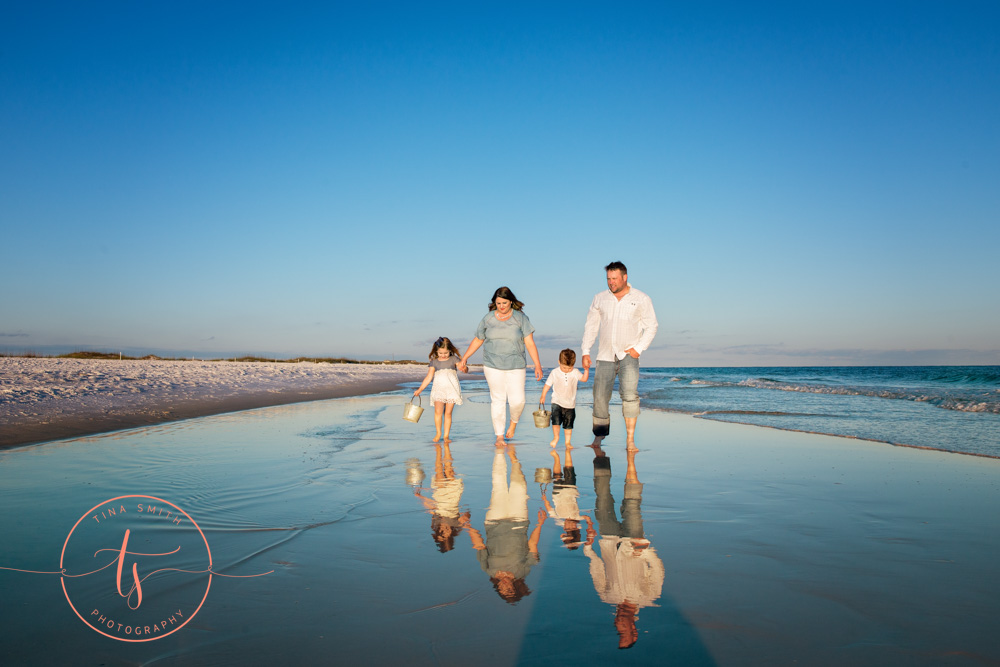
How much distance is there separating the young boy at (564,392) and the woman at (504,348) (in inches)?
13.9

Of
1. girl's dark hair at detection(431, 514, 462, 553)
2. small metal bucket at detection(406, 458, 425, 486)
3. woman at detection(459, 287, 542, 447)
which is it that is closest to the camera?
girl's dark hair at detection(431, 514, 462, 553)

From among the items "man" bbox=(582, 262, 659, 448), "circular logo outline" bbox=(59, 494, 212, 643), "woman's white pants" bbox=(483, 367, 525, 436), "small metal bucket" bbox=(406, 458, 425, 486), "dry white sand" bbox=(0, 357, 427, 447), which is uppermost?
"man" bbox=(582, 262, 659, 448)

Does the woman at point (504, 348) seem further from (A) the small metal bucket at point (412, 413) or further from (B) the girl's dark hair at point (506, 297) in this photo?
(A) the small metal bucket at point (412, 413)

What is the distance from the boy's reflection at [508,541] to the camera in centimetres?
300

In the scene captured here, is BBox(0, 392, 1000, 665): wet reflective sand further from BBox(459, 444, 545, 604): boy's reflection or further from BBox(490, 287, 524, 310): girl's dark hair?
BBox(490, 287, 524, 310): girl's dark hair

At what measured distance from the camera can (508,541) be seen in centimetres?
371

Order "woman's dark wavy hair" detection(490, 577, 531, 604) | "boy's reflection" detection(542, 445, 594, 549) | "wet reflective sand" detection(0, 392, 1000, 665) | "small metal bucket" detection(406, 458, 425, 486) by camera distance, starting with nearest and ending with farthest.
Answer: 1. "wet reflective sand" detection(0, 392, 1000, 665)
2. "woman's dark wavy hair" detection(490, 577, 531, 604)
3. "boy's reflection" detection(542, 445, 594, 549)
4. "small metal bucket" detection(406, 458, 425, 486)

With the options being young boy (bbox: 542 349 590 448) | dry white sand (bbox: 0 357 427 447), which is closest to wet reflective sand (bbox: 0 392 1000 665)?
young boy (bbox: 542 349 590 448)

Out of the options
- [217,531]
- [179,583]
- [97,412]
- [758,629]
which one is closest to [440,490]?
[217,531]

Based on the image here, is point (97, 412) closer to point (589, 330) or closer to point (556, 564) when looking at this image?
point (589, 330)

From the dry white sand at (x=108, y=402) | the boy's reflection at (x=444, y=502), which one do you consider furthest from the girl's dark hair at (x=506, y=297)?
the dry white sand at (x=108, y=402)

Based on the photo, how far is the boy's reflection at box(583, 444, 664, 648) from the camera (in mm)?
2631

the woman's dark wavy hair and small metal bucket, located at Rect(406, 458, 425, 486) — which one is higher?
the woman's dark wavy hair

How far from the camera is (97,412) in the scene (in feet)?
36.5
